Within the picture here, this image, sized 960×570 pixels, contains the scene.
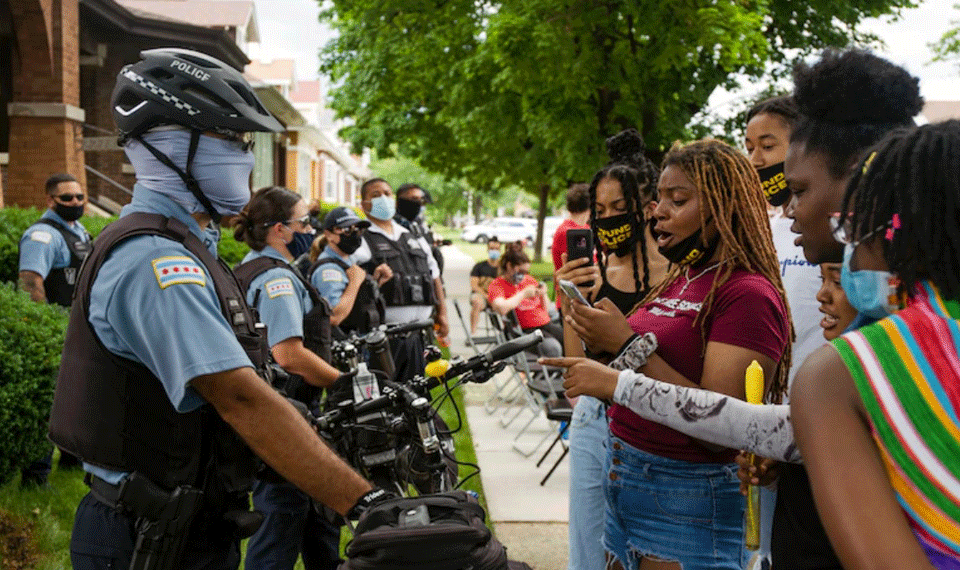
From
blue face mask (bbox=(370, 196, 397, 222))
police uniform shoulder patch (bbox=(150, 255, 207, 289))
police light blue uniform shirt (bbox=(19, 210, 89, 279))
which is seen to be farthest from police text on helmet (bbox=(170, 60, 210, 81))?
police light blue uniform shirt (bbox=(19, 210, 89, 279))

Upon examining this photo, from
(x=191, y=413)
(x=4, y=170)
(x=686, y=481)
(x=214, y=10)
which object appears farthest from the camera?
(x=214, y=10)

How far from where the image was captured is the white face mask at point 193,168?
242cm

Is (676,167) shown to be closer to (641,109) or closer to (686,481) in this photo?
(686,481)

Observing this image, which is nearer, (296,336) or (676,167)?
(676,167)

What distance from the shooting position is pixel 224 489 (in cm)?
243

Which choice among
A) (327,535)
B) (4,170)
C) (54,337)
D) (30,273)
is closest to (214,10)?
(4,170)

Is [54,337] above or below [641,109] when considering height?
below

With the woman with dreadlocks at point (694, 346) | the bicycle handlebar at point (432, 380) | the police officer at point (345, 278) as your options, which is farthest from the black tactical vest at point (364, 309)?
the woman with dreadlocks at point (694, 346)

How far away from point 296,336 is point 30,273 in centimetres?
400

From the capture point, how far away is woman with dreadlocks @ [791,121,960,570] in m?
1.32

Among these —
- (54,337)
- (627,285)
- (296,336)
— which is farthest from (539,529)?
(54,337)

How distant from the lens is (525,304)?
9898mm

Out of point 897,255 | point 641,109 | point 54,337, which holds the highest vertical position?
point 641,109

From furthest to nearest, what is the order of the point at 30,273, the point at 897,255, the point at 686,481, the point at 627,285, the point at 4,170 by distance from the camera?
the point at 4,170 → the point at 30,273 → the point at 627,285 → the point at 686,481 → the point at 897,255
